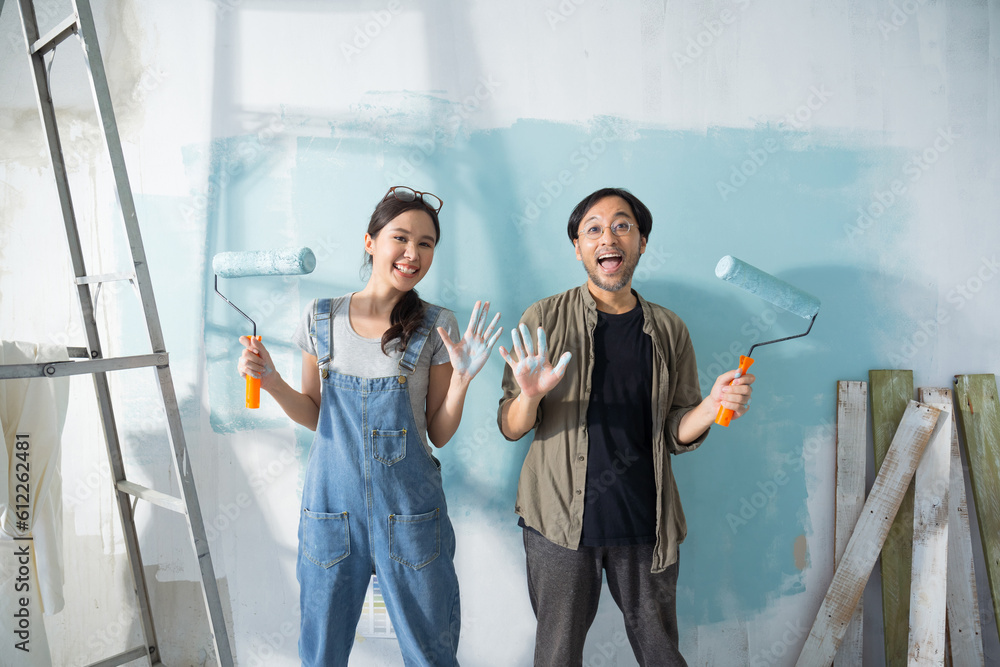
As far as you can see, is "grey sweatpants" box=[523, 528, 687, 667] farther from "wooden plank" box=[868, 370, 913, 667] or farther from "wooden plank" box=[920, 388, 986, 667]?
"wooden plank" box=[920, 388, 986, 667]

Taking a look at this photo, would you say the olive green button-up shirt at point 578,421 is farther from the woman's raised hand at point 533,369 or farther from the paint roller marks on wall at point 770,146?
Result: the paint roller marks on wall at point 770,146

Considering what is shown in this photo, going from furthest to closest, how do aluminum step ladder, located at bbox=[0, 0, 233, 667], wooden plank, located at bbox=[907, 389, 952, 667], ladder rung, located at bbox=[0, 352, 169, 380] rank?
1. wooden plank, located at bbox=[907, 389, 952, 667]
2. aluminum step ladder, located at bbox=[0, 0, 233, 667]
3. ladder rung, located at bbox=[0, 352, 169, 380]

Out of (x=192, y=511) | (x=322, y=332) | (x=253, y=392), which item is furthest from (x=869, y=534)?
(x=192, y=511)

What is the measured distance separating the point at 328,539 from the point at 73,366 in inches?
30.8

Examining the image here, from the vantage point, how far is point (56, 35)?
58.4 inches

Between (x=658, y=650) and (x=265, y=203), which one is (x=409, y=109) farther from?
(x=658, y=650)

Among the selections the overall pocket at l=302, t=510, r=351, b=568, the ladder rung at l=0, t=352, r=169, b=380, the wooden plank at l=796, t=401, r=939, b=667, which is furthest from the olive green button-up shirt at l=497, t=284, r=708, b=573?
the ladder rung at l=0, t=352, r=169, b=380

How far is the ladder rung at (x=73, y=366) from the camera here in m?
1.25

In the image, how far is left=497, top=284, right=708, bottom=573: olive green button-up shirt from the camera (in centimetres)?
155

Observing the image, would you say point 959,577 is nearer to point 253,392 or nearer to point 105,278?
point 253,392

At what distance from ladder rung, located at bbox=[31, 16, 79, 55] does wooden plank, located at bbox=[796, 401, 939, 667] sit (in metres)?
Result: 2.92

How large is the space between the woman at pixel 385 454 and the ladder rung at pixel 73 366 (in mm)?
229

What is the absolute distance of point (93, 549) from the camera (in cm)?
212

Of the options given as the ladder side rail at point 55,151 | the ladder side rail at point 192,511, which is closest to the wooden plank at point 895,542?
the ladder side rail at point 192,511
